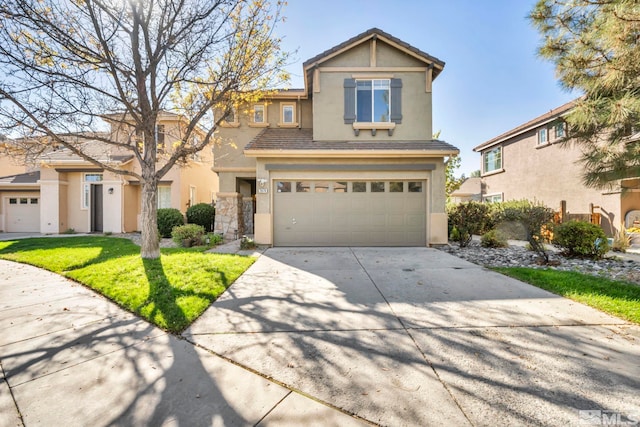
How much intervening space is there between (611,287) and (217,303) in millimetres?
7035

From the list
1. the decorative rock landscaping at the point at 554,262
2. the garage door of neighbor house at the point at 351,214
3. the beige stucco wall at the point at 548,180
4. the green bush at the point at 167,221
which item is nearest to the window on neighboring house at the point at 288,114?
the garage door of neighbor house at the point at 351,214

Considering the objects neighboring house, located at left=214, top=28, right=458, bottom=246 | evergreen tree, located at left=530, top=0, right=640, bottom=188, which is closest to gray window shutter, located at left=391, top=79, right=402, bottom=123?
neighboring house, located at left=214, top=28, right=458, bottom=246

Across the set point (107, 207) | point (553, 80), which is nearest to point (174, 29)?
point (553, 80)

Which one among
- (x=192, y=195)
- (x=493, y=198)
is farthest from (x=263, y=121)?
(x=493, y=198)

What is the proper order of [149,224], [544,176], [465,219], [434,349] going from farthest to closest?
[544,176], [465,219], [149,224], [434,349]

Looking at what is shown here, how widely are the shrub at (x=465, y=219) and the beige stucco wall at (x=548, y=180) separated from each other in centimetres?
419

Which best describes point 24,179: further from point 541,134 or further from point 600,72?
point 541,134

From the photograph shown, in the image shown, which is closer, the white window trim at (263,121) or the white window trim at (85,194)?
the white window trim at (263,121)

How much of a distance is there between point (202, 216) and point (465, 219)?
35.8ft

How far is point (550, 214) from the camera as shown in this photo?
7.53 metres

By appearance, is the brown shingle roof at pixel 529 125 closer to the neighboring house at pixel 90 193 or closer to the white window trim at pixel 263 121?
the white window trim at pixel 263 121

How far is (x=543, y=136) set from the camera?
1552 centimetres

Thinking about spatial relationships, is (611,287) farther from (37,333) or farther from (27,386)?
(37,333)

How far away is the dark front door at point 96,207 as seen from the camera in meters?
14.4
